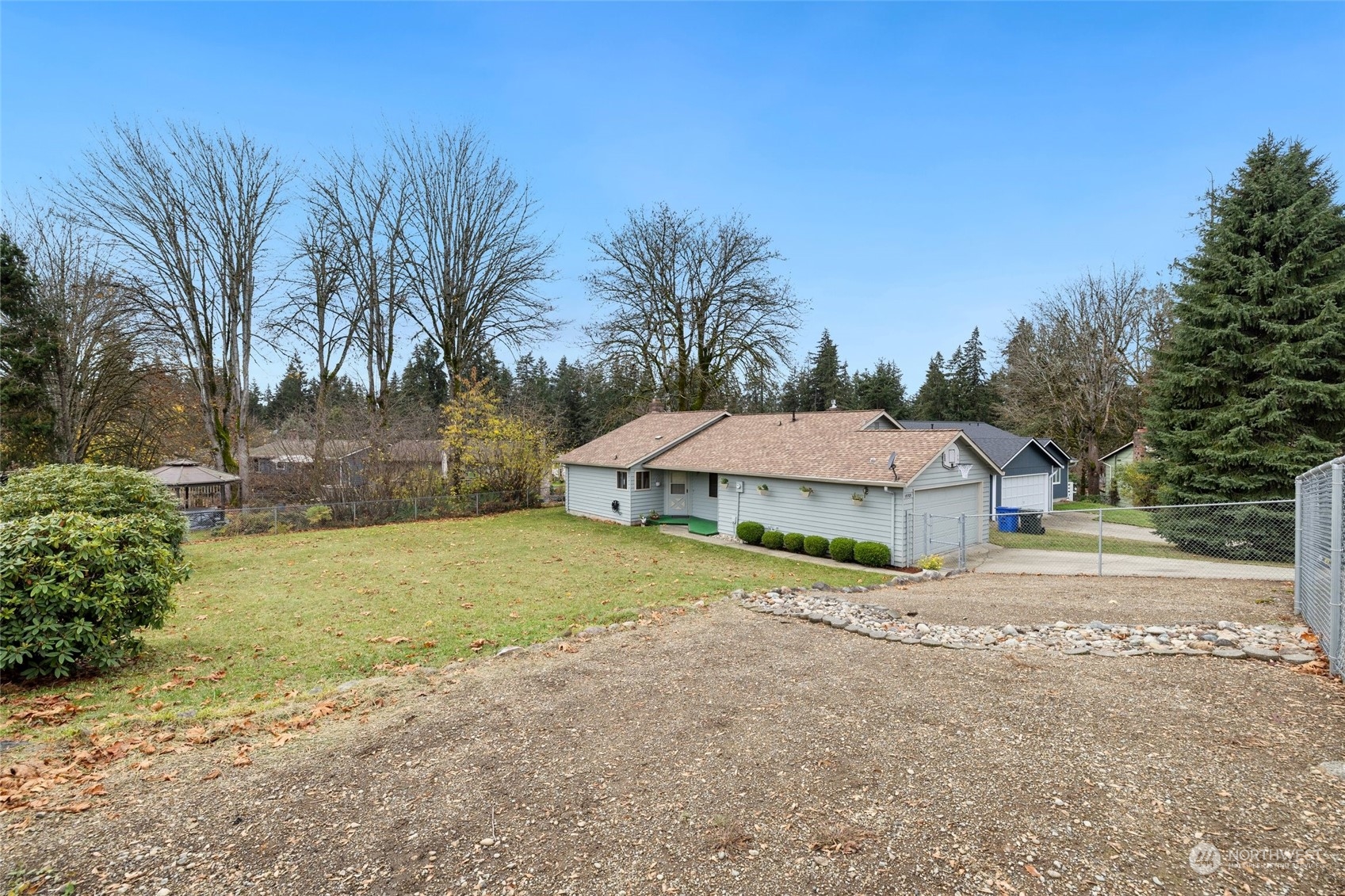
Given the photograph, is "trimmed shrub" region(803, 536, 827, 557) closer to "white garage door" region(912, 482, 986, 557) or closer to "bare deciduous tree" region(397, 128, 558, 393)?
"white garage door" region(912, 482, 986, 557)

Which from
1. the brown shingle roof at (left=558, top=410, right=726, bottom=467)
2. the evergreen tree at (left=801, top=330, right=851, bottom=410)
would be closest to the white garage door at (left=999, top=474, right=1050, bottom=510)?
the brown shingle roof at (left=558, top=410, right=726, bottom=467)

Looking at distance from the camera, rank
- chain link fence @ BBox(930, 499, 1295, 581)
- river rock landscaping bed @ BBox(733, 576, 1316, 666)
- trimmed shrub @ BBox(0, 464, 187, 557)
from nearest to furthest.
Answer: river rock landscaping bed @ BBox(733, 576, 1316, 666), trimmed shrub @ BBox(0, 464, 187, 557), chain link fence @ BBox(930, 499, 1295, 581)

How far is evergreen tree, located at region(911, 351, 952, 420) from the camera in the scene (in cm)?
4953

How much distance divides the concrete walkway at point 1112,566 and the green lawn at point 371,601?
11.8ft

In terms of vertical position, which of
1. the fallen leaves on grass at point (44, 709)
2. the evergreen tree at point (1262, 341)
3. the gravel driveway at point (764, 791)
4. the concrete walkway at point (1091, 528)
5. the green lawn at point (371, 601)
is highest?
the evergreen tree at point (1262, 341)

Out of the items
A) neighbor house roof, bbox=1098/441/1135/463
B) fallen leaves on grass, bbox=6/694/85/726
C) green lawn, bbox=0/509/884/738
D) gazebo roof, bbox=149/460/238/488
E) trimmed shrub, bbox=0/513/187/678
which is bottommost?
green lawn, bbox=0/509/884/738

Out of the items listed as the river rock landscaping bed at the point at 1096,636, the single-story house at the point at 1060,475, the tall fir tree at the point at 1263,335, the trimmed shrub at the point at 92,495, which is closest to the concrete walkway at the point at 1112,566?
the tall fir tree at the point at 1263,335

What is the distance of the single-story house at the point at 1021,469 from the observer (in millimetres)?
24125

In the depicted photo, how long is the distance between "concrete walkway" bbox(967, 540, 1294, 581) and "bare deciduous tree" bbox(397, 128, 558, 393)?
20.5 metres

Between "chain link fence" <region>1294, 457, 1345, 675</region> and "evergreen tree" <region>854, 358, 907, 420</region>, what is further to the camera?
"evergreen tree" <region>854, 358, 907, 420</region>

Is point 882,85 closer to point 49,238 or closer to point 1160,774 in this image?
point 1160,774

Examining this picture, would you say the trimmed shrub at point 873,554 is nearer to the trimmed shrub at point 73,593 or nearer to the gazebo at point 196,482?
the trimmed shrub at point 73,593

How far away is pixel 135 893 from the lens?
267cm

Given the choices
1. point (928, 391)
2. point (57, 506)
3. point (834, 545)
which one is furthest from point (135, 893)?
point (928, 391)
